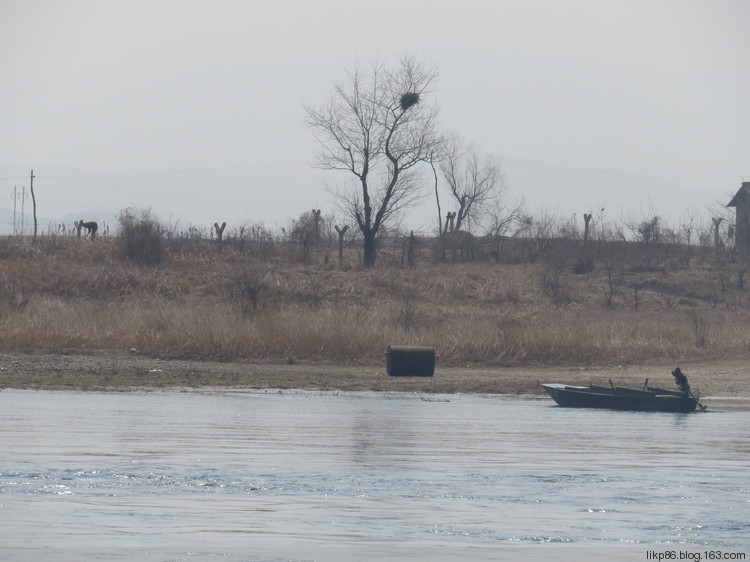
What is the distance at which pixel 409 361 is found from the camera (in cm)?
2653

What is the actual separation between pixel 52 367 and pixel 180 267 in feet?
69.7

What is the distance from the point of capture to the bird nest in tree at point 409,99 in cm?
5712

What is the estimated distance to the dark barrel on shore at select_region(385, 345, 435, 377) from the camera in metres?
26.5

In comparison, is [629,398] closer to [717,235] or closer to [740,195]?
[717,235]

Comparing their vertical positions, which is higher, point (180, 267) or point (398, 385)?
point (180, 267)

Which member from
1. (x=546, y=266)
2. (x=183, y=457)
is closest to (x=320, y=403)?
(x=183, y=457)

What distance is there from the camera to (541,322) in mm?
36188

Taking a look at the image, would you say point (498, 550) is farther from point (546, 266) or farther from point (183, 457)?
point (546, 266)

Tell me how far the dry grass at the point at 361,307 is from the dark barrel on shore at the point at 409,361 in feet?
7.62

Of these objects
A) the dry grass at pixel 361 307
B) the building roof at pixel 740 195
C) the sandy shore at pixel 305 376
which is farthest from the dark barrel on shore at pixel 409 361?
the building roof at pixel 740 195

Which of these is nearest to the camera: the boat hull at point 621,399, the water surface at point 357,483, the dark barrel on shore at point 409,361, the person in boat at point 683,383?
the water surface at point 357,483

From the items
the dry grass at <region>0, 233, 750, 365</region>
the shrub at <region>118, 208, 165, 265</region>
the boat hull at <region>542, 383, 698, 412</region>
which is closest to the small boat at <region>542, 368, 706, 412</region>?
the boat hull at <region>542, 383, 698, 412</region>

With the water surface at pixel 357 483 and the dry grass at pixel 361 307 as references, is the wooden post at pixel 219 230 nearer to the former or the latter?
the dry grass at pixel 361 307

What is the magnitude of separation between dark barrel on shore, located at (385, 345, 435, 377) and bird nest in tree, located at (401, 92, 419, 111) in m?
32.4
